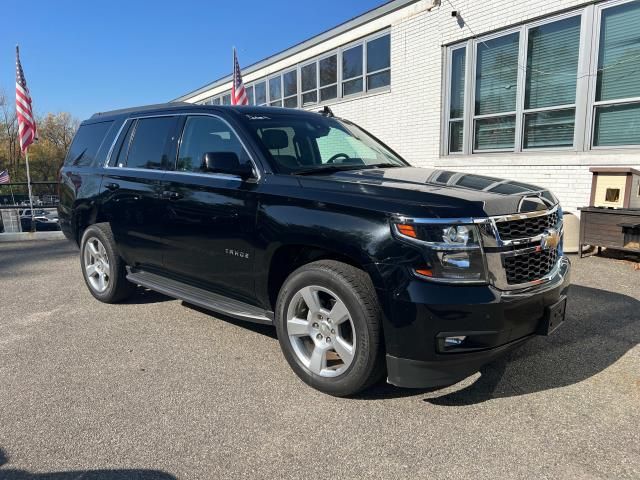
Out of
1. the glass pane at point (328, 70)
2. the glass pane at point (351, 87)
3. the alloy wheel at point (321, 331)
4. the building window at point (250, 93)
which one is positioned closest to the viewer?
the alloy wheel at point (321, 331)

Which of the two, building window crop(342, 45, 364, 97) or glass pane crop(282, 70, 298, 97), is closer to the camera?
building window crop(342, 45, 364, 97)

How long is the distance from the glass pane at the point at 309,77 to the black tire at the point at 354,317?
1248 centimetres

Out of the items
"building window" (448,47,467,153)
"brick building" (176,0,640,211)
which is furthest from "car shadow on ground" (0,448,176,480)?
"building window" (448,47,467,153)

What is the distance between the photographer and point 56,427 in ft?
8.97

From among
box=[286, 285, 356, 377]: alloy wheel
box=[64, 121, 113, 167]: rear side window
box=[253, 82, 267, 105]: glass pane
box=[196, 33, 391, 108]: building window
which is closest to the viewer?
box=[286, 285, 356, 377]: alloy wheel

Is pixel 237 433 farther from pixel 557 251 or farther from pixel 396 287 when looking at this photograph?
pixel 557 251

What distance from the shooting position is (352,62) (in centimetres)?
1298

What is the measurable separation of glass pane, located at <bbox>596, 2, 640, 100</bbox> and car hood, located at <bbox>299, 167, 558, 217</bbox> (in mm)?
5334

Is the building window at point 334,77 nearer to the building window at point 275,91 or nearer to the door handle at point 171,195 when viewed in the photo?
the building window at point 275,91

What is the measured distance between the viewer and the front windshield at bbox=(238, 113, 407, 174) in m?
3.59

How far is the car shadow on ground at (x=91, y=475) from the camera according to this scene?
229 centimetres

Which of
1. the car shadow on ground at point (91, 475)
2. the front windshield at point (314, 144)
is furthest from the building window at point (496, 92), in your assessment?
the car shadow on ground at point (91, 475)

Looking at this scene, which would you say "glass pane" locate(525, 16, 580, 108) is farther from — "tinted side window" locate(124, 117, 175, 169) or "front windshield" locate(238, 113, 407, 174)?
"tinted side window" locate(124, 117, 175, 169)

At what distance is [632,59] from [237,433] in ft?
25.3
